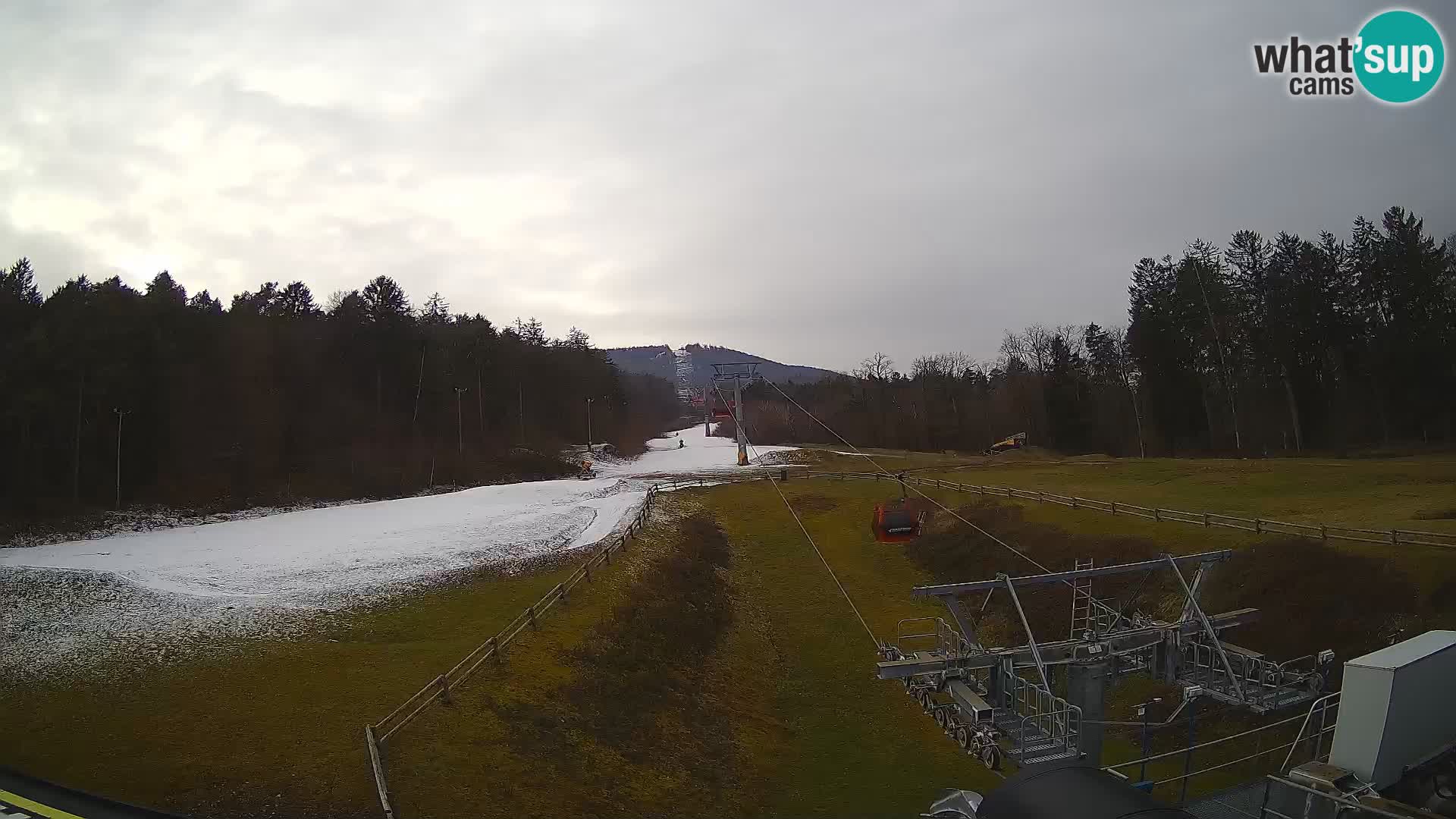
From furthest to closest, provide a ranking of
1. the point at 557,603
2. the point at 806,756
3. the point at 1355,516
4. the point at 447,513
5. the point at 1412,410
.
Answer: the point at 1412,410, the point at 447,513, the point at 1355,516, the point at 557,603, the point at 806,756

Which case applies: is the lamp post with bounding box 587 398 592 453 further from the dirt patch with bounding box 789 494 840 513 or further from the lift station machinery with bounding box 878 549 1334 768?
the lift station machinery with bounding box 878 549 1334 768

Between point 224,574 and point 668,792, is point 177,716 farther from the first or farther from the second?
point 224,574

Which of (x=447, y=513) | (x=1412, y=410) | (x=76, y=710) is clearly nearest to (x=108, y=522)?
(x=447, y=513)

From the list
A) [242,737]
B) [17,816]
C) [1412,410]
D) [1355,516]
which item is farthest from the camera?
[1412,410]

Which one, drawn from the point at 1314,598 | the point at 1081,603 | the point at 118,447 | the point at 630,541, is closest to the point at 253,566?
the point at 630,541

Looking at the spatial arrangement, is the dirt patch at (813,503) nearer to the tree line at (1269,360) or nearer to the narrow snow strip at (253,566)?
the narrow snow strip at (253,566)

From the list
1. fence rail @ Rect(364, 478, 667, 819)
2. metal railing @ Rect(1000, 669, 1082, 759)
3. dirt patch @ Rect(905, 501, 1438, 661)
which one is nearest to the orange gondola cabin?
dirt patch @ Rect(905, 501, 1438, 661)

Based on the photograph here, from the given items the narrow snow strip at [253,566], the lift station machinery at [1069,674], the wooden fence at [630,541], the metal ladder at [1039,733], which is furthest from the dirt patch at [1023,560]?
the narrow snow strip at [253,566]
